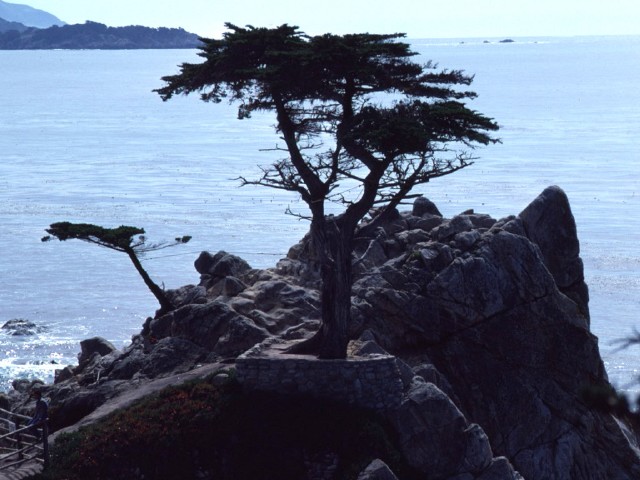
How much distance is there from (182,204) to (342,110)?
5646 centimetres

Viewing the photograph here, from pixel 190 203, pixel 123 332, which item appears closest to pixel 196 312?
pixel 123 332

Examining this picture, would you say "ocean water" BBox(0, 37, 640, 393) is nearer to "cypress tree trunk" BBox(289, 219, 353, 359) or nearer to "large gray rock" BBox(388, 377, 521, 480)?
"cypress tree trunk" BBox(289, 219, 353, 359)

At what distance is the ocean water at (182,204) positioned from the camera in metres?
61.0

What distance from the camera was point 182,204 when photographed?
85938 millimetres

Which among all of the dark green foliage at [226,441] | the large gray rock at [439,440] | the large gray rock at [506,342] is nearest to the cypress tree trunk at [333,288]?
the dark green foliage at [226,441]

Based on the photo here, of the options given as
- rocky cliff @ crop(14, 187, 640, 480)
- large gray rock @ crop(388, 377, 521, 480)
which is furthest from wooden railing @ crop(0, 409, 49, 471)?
large gray rock @ crop(388, 377, 521, 480)

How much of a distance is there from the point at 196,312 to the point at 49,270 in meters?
42.6

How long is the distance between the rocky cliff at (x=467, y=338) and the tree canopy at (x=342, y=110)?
3.10 m

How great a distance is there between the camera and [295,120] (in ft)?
103

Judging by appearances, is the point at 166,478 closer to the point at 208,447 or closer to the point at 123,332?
the point at 208,447

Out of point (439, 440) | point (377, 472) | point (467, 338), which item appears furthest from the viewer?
point (467, 338)

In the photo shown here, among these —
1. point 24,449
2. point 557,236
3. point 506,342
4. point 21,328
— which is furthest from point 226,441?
point 21,328

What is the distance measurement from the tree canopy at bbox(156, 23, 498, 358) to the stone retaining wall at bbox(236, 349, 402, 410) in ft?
3.02

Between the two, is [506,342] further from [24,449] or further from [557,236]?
[24,449]
